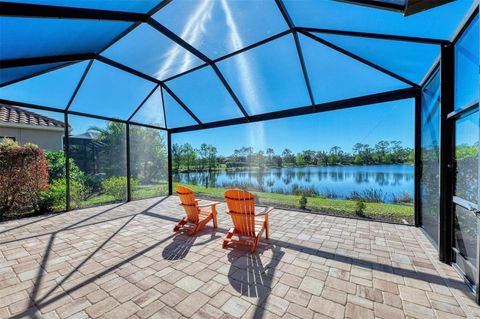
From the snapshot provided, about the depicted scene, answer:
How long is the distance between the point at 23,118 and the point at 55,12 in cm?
826

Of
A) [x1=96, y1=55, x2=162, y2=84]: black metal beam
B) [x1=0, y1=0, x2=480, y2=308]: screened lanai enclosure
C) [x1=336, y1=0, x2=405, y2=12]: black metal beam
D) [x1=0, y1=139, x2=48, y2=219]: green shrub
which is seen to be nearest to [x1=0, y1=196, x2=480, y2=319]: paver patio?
[x1=0, y1=0, x2=480, y2=308]: screened lanai enclosure

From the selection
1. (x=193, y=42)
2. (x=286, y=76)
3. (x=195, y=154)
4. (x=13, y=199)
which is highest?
(x=193, y=42)

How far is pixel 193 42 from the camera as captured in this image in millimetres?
3711

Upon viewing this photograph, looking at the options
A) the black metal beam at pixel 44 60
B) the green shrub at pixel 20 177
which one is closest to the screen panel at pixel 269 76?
the black metal beam at pixel 44 60

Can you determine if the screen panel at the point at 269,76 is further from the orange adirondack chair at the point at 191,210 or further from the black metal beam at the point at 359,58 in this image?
the orange adirondack chair at the point at 191,210

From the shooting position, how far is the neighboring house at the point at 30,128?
23.6 ft

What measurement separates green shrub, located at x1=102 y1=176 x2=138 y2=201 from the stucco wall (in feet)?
11.9

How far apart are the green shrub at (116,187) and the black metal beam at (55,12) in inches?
224

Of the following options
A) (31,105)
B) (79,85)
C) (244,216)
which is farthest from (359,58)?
(31,105)

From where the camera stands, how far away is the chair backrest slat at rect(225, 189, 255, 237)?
10.3 feet

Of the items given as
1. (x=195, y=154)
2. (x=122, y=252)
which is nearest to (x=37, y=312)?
(x=122, y=252)

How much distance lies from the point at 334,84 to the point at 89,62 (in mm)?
5079

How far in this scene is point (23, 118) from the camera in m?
7.72

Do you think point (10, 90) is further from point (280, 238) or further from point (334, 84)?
point (334, 84)
